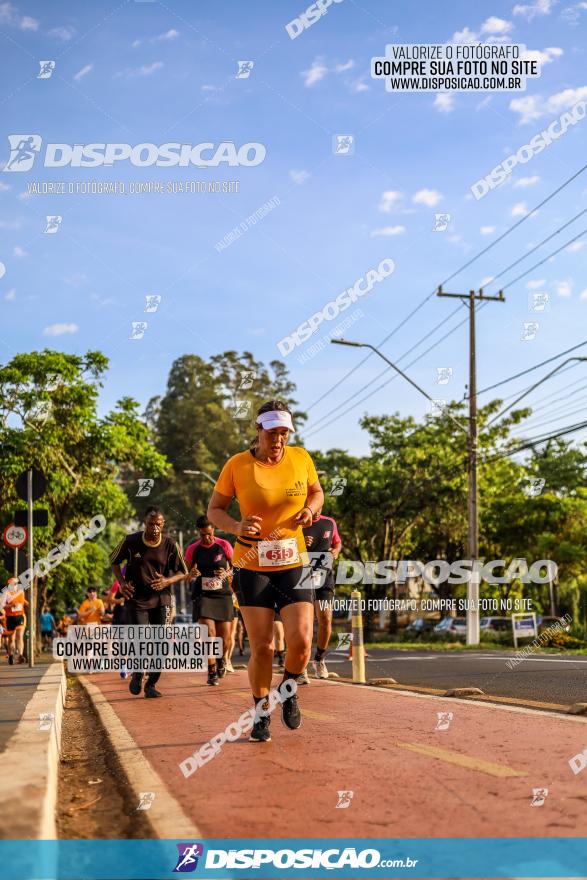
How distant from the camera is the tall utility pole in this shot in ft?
90.5

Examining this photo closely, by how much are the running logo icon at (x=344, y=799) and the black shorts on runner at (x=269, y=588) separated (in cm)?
194

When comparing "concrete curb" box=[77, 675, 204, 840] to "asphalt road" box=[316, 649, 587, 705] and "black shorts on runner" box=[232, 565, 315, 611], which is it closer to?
"black shorts on runner" box=[232, 565, 315, 611]

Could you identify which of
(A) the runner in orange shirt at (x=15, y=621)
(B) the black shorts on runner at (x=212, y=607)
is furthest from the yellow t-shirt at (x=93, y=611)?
(B) the black shorts on runner at (x=212, y=607)

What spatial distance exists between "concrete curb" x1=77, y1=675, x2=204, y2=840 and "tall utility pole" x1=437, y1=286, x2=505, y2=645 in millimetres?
20327

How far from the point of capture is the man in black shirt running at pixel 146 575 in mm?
10734

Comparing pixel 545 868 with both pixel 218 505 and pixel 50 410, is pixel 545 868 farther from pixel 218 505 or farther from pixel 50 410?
pixel 50 410

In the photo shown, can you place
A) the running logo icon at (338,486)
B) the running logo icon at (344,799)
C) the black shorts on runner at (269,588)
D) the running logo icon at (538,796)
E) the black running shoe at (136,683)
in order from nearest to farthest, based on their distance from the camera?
the running logo icon at (538,796) → the running logo icon at (344,799) → the black shorts on runner at (269,588) → the black running shoe at (136,683) → the running logo icon at (338,486)

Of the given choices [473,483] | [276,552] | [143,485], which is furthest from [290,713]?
[143,485]

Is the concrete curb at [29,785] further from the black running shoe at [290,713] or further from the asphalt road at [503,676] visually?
the asphalt road at [503,676]

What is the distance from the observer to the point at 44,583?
114ft

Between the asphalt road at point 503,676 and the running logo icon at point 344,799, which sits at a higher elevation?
the running logo icon at point 344,799

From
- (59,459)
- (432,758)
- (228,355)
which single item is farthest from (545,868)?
(228,355)

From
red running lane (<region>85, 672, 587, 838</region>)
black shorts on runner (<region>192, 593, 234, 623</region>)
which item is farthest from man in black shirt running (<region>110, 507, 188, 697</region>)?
red running lane (<region>85, 672, 587, 838</region>)

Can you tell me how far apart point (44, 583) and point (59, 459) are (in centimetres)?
416
